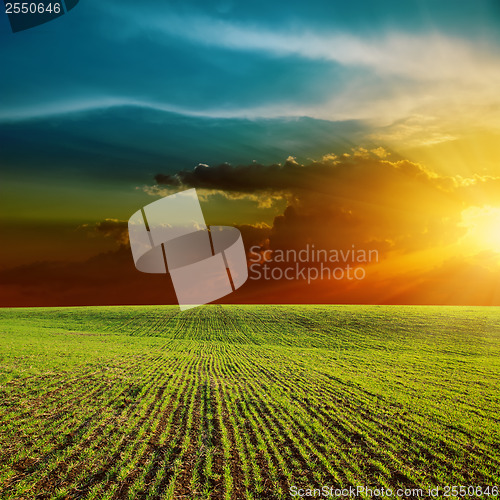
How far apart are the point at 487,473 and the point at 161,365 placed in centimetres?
1876

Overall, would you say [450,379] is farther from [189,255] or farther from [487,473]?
[189,255]

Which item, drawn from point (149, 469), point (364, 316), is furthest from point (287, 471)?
point (364, 316)

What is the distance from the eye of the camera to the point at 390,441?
37.7 feet

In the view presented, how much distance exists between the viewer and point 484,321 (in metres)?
45.5

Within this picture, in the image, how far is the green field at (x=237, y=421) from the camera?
8922mm

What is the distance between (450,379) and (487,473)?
12.5 m

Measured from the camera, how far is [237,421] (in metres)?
12.8

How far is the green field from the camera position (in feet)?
29.3

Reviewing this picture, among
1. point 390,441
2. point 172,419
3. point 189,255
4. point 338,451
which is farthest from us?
point 189,255

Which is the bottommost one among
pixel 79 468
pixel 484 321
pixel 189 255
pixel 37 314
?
pixel 484 321

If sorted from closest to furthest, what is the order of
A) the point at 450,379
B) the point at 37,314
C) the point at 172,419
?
the point at 172,419, the point at 450,379, the point at 37,314

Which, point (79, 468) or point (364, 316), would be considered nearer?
point (79, 468)

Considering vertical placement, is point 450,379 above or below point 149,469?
below

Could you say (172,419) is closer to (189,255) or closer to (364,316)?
(189,255)
